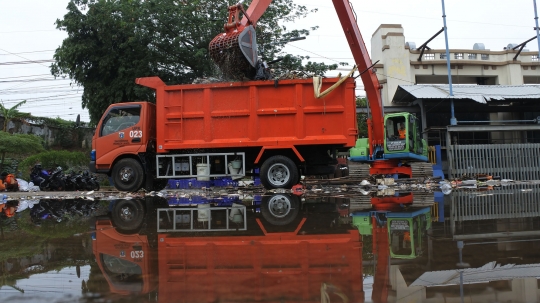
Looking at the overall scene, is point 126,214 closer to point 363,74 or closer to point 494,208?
point 494,208

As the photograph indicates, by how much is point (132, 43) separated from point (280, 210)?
39.5ft

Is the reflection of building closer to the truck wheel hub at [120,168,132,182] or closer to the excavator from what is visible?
the excavator

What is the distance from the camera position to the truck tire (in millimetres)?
9898

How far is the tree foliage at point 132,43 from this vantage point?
16.2 m

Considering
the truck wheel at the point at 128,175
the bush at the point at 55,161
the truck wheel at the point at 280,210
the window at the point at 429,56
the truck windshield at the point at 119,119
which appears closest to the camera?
the truck wheel at the point at 280,210

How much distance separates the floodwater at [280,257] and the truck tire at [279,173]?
11.7 feet

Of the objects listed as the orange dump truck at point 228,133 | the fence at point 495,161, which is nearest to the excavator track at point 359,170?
the fence at point 495,161

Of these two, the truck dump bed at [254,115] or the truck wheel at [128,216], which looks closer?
the truck wheel at [128,216]

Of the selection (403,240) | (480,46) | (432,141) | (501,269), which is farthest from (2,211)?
(480,46)

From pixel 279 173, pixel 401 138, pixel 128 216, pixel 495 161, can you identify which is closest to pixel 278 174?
pixel 279 173

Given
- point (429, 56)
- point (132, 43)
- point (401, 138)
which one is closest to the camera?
point (401, 138)

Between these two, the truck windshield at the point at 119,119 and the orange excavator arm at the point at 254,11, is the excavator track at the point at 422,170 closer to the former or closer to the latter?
the orange excavator arm at the point at 254,11

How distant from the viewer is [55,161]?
58.9 ft

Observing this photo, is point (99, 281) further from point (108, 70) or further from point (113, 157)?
point (108, 70)
